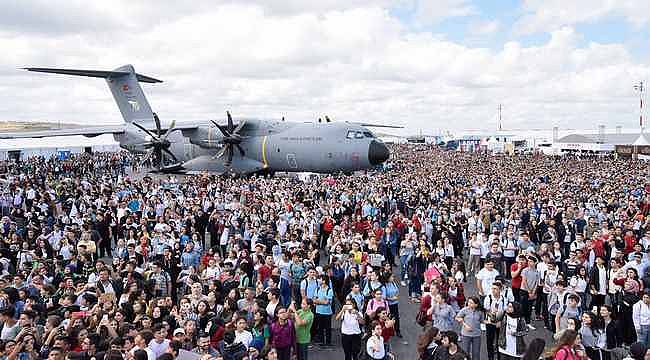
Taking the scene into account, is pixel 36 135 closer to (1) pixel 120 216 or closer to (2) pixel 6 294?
(1) pixel 120 216

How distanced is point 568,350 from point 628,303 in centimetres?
292

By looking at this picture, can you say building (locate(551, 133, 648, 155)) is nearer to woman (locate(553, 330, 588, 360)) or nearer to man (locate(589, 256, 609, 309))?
man (locate(589, 256, 609, 309))

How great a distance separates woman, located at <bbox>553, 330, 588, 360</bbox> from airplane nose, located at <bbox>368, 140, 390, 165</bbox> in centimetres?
1833

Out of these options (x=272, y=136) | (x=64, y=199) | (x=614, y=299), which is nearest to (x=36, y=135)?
(x=64, y=199)

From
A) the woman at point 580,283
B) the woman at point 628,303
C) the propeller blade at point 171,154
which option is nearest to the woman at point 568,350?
the woman at point 628,303

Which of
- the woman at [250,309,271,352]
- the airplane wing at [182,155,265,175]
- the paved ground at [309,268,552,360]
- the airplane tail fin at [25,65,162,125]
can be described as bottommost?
the paved ground at [309,268,552,360]

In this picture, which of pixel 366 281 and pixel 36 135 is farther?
pixel 36 135

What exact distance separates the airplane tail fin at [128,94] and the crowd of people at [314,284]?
16609mm

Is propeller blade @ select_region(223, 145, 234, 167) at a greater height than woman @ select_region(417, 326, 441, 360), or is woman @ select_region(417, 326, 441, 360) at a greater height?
propeller blade @ select_region(223, 145, 234, 167)

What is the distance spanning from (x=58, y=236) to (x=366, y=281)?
7759 millimetres

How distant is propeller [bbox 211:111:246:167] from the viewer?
2639 cm

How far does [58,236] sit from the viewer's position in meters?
11.9

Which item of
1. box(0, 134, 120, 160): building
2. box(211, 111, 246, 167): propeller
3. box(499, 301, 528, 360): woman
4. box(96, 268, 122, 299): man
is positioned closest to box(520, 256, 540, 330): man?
box(499, 301, 528, 360): woman

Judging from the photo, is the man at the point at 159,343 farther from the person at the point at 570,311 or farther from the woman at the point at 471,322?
the person at the point at 570,311
